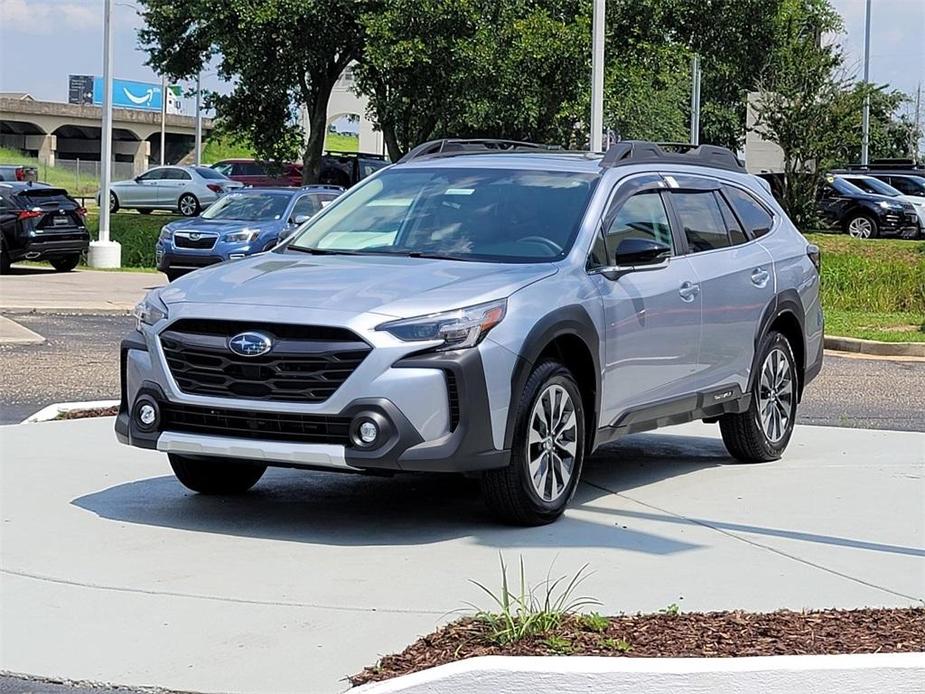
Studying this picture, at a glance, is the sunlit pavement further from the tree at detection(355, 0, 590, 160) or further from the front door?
the tree at detection(355, 0, 590, 160)

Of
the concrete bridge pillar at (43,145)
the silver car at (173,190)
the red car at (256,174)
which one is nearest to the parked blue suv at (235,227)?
the red car at (256,174)

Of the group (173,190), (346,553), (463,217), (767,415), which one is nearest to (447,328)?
(346,553)

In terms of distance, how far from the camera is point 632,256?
795 cm

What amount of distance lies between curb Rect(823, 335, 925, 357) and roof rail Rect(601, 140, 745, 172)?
351 inches

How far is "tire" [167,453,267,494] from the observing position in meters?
8.02

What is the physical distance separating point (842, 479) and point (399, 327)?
3.42 metres

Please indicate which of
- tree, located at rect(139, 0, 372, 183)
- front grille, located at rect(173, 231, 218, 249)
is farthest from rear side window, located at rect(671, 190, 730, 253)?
tree, located at rect(139, 0, 372, 183)

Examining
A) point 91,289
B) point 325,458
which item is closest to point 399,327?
point 325,458

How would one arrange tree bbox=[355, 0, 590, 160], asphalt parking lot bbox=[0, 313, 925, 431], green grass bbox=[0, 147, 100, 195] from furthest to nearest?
green grass bbox=[0, 147, 100, 195] < tree bbox=[355, 0, 590, 160] < asphalt parking lot bbox=[0, 313, 925, 431]

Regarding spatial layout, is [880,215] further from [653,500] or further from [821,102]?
[653,500]

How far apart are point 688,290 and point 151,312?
296cm

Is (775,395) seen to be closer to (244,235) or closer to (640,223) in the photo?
(640,223)

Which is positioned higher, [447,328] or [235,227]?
[235,227]

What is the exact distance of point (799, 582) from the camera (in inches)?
254
